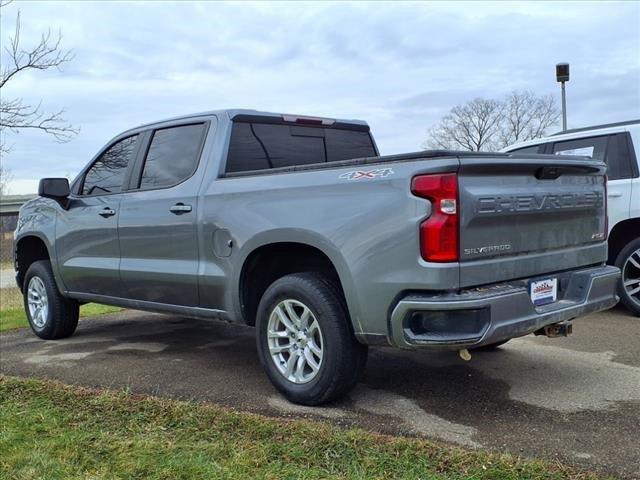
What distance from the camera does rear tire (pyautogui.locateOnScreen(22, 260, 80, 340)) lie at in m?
6.36

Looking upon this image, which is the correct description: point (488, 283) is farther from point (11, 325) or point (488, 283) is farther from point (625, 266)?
point (11, 325)

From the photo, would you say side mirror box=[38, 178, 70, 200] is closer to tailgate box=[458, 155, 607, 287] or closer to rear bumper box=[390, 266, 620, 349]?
rear bumper box=[390, 266, 620, 349]

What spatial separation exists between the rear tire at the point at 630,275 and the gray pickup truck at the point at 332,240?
7.20 feet

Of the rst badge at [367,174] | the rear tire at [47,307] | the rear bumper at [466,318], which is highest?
the rst badge at [367,174]

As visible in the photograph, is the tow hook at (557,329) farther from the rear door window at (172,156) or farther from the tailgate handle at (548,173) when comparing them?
the rear door window at (172,156)

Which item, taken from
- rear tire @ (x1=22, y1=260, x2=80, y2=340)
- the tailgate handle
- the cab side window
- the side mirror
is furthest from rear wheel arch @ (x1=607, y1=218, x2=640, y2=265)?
rear tire @ (x1=22, y1=260, x2=80, y2=340)

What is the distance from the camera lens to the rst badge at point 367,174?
349cm

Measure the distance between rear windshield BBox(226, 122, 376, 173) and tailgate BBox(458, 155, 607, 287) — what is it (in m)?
2.05

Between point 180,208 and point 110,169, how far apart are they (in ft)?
4.53

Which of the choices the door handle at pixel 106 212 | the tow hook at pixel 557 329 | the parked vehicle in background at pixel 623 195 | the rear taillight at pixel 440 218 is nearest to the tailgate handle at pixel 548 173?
the rear taillight at pixel 440 218

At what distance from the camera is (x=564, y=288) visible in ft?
13.3

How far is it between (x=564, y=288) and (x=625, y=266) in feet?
9.38

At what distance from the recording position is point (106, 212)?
5.48 metres

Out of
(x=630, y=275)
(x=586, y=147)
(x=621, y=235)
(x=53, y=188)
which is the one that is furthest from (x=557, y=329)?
(x=53, y=188)
